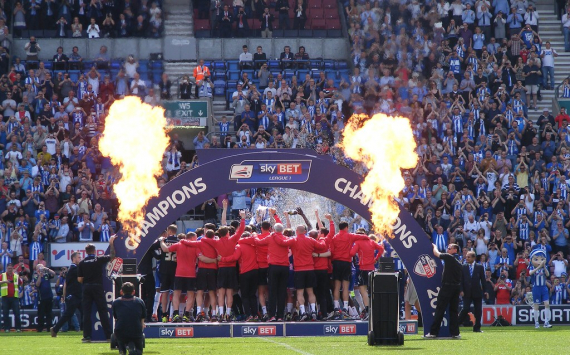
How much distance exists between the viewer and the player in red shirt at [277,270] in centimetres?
2064

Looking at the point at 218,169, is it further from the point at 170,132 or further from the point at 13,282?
the point at 170,132

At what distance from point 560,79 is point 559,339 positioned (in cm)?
1681

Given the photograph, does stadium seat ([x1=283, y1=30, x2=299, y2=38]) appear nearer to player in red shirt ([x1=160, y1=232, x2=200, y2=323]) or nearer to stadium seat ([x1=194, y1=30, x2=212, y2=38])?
stadium seat ([x1=194, y1=30, x2=212, y2=38])

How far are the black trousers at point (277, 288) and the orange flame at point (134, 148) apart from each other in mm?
2813

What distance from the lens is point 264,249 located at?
20969 millimetres

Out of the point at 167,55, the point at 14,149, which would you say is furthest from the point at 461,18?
the point at 14,149

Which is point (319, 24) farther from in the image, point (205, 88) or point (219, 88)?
point (205, 88)

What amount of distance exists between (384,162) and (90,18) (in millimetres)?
16955

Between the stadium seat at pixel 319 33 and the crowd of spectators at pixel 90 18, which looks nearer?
the crowd of spectators at pixel 90 18

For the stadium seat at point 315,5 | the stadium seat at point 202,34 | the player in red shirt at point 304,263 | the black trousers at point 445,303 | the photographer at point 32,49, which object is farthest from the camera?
the stadium seat at point 315,5

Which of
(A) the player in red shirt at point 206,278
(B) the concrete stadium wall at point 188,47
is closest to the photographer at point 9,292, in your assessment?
(A) the player in red shirt at point 206,278

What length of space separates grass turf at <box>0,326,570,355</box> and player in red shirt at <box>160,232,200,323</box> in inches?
55.9

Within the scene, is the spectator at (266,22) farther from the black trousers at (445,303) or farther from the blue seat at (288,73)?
the black trousers at (445,303)

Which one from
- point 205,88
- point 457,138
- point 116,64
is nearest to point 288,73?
point 205,88
